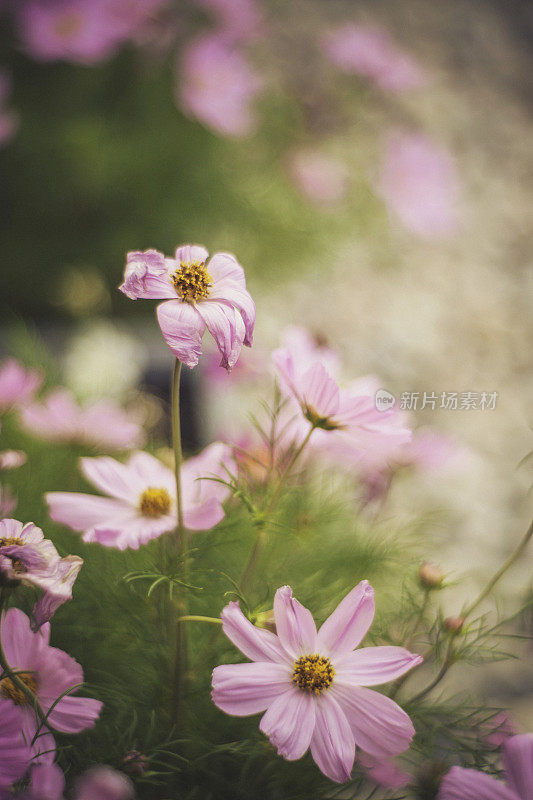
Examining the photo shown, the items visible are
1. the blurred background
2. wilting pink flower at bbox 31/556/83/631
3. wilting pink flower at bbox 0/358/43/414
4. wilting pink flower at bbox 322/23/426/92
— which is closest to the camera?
wilting pink flower at bbox 31/556/83/631

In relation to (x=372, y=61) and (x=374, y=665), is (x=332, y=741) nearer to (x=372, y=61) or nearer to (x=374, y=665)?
(x=374, y=665)

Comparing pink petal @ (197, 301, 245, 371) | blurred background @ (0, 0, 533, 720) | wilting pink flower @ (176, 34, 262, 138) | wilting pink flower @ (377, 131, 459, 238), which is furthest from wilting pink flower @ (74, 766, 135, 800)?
wilting pink flower @ (377, 131, 459, 238)

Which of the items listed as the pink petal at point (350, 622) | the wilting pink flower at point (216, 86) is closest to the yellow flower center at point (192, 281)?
the pink petal at point (350, 622)

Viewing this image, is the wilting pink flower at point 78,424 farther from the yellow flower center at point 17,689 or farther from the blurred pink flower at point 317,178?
the blurred pink flower at point 317,178

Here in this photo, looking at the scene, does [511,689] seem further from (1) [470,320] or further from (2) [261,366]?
(1) [470,320]

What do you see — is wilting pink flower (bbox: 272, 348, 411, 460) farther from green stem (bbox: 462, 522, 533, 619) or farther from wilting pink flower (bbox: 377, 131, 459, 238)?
wilting pink flower (bbox: 377, 131, 459, 238)

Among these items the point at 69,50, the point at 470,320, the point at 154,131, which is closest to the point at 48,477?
the point at 69,50

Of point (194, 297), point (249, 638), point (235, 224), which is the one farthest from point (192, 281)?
point (235, 224)

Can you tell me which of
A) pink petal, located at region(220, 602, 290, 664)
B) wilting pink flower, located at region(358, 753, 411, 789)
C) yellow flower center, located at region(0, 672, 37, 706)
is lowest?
wilting pink flower, located at region(358, 753, 411, 789)
